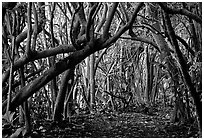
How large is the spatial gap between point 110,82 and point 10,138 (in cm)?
279

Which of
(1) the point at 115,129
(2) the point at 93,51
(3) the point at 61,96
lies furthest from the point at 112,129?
(2) the point at 93,51

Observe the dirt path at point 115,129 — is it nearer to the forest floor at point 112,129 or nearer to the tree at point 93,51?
the forest floor at point 112,129

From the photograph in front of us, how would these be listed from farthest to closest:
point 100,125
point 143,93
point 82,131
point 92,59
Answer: point 143,93 → point 92,59 → point 100,125 → point 82,131

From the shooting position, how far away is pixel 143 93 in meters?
4.83

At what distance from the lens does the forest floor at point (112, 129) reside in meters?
2.57

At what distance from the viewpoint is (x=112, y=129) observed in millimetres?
2885

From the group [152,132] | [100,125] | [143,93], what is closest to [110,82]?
[143,93]

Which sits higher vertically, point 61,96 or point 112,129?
point 61,96

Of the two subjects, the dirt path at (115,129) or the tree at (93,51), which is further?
the dirt path at (115,129)

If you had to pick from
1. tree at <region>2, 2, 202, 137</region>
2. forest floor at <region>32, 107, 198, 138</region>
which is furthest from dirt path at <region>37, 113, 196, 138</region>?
tree at <region>2, 2, 202, 137</region>

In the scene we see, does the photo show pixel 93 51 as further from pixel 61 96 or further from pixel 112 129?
pixel 112 129

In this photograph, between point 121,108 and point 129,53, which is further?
point 129,53

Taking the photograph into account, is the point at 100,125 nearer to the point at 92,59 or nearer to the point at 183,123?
the point at 183,123

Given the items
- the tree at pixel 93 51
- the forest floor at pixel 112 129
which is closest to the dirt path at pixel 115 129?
the forest floor at pixel 112 129
